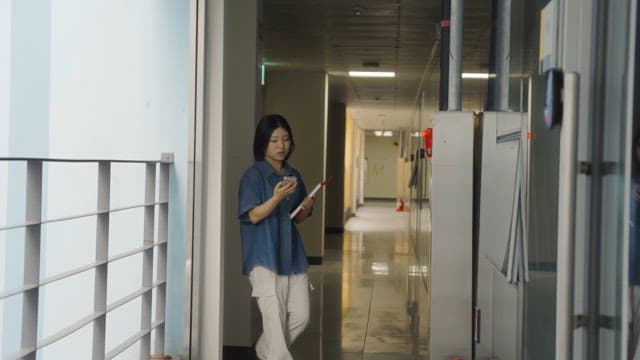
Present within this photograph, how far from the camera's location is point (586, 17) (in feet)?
5.19

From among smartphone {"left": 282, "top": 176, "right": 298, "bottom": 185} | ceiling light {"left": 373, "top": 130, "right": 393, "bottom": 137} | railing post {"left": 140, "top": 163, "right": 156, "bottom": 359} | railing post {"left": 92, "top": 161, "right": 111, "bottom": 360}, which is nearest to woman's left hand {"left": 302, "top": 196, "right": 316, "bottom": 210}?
smartphone {"left": 282, "top": 176, "right": 298, "bottom": 185}

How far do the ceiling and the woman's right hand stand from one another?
1930 millimetres

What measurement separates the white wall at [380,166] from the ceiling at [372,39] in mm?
22460

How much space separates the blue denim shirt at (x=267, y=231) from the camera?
3699 mm

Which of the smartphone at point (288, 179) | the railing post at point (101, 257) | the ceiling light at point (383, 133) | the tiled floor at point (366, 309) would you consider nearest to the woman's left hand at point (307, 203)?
the smartphone at point (288, 179)

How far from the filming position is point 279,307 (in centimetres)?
370

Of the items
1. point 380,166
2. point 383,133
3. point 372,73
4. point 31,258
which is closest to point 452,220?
point 31,258

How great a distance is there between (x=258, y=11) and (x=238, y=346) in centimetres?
237

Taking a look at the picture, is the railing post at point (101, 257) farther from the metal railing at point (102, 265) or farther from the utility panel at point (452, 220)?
the utility panel at point (452, 220)

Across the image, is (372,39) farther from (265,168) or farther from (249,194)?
(249,194)

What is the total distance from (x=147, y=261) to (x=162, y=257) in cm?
14

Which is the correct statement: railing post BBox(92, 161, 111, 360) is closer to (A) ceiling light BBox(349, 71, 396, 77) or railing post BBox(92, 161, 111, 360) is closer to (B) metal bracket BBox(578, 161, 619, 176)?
(B) metal bracket BBox(578, 161, 619, 176)

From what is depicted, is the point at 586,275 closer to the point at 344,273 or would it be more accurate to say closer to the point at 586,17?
the point at 586,17

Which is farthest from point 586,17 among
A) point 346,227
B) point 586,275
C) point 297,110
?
point 346,227
